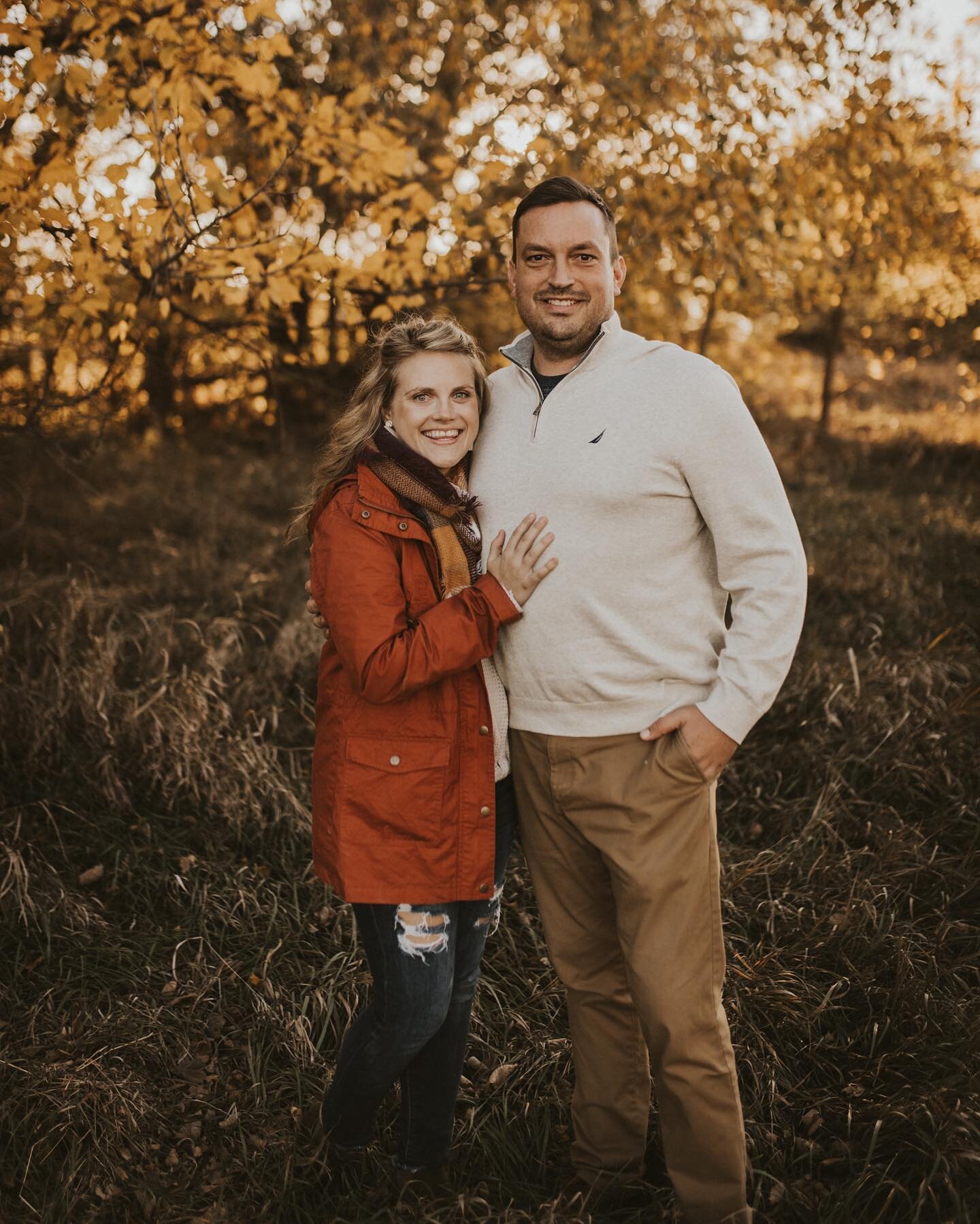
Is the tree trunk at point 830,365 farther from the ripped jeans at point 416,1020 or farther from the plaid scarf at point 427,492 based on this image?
the ripped jeans at point 416,1020

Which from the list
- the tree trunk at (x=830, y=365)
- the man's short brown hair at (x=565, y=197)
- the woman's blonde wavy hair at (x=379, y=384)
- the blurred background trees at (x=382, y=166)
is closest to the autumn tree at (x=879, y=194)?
the blurred background trees at (x=382, y=166)

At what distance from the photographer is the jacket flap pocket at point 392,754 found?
7.06 ft

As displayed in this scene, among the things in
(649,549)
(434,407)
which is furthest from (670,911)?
(434,407)

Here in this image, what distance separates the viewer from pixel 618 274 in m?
2.49

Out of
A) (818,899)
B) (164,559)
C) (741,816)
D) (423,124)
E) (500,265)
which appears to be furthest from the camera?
(423,124)

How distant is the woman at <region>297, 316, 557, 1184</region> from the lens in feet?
6.88

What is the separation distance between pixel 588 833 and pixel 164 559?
5.24m

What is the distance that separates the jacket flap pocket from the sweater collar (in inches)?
39.7

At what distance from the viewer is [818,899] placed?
11.3 ft

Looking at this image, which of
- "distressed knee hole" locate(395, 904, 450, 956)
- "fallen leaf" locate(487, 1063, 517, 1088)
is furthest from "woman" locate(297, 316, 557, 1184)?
"fallen leaf" locate(487, 1063, 517, 1088)

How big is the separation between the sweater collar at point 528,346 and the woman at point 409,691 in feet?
0.43

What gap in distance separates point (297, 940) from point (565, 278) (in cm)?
245

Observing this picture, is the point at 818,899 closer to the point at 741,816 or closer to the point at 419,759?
the point at 741,816

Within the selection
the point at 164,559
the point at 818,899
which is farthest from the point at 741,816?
the point at 164,559
